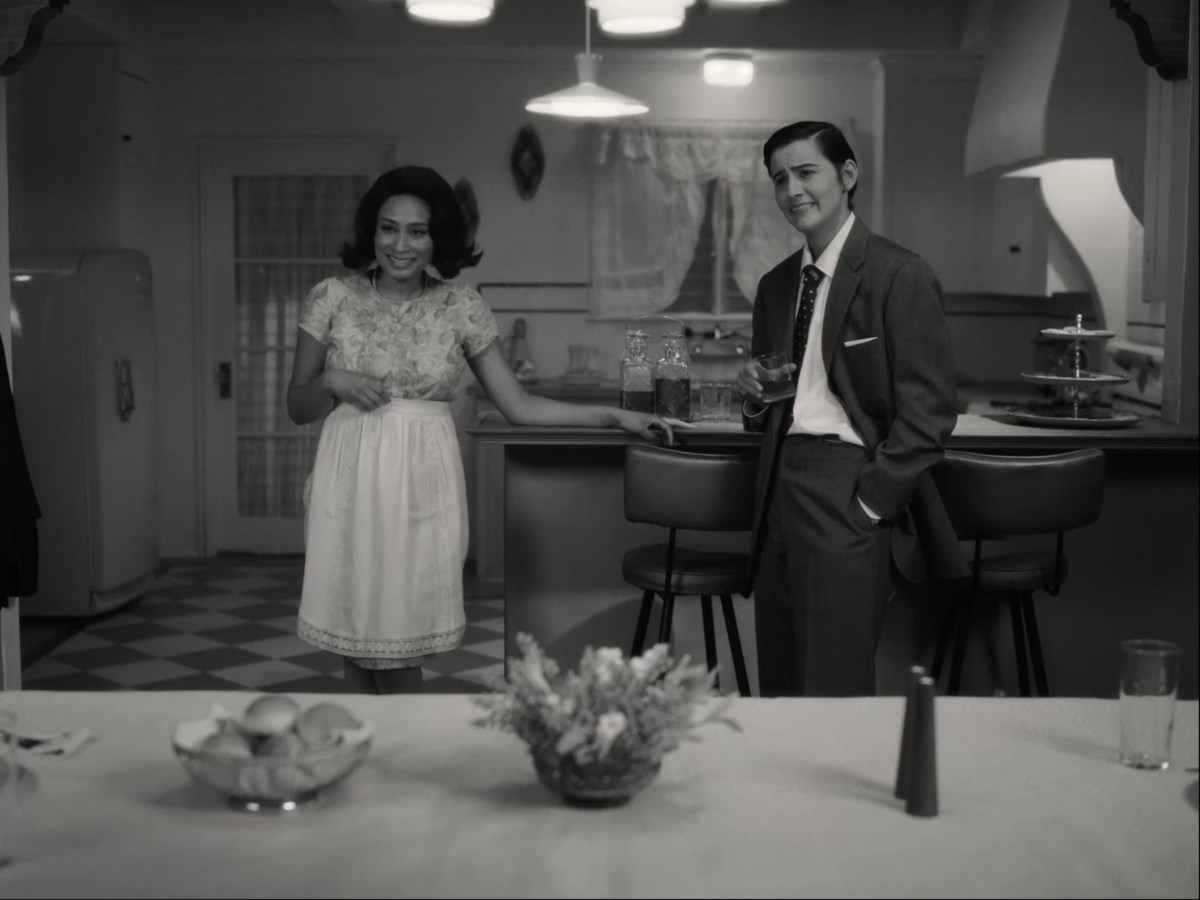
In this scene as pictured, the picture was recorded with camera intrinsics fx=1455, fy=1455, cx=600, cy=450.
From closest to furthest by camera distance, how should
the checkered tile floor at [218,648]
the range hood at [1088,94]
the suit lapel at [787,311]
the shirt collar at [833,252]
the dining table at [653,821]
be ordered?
the dining table at [653,821] < the shirt collar at [833,252] < the suit lapel at [787,311] < the checkered tile floor at [218,648] < the range hood at [1088,94]

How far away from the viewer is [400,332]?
3584mm

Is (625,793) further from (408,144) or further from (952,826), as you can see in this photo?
(408,144)

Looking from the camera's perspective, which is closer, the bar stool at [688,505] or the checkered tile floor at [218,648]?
the bar stool at [688,505]

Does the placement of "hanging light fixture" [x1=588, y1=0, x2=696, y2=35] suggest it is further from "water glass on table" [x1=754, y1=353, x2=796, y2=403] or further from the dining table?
the dining table

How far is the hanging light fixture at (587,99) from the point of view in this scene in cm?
451

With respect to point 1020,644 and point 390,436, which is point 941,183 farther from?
point 390,436

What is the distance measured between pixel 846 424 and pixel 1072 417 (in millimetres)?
1062

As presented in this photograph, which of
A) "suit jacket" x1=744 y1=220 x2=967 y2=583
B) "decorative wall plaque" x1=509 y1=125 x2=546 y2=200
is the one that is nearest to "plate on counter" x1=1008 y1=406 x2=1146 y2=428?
"suit jacket" x1=744 y1=220 x2=967 y2=583

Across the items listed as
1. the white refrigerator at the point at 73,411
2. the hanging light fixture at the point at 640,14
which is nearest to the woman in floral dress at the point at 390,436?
the hanging light fixture at the point at 640,14

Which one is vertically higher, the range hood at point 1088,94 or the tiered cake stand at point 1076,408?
the range hood at point 1088,94

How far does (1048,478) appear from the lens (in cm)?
358

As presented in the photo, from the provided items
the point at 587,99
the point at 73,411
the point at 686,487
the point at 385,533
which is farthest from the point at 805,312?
the point at 73,411

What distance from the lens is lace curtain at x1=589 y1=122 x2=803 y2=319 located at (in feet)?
24.5

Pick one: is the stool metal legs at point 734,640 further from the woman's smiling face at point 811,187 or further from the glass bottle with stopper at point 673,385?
the woman's smiling face at point 811,187
